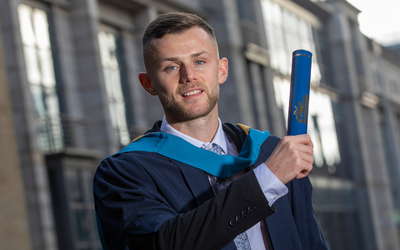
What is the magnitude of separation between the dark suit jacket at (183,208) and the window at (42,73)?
441 inches

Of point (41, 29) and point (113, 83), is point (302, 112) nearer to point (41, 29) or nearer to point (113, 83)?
point (41, 29)

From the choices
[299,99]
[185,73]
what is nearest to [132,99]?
[185,73]

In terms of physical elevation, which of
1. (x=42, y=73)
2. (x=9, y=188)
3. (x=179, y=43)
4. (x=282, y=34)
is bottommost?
Answer: (x=179, y=43)

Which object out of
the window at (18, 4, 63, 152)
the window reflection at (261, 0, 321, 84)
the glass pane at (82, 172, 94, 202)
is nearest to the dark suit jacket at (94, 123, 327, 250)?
the window at (18, 4, 63, 152)

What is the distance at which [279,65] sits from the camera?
26.0 meters

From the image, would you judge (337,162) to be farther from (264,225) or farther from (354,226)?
(264,225)

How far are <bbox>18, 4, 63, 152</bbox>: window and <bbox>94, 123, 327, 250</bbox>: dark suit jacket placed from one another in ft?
36.7

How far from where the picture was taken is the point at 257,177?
2.13m

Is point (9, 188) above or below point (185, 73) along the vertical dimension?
above

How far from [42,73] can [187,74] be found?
40.1 feet

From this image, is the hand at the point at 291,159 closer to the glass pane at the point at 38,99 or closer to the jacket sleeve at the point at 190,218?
the jacket sleeve at the point at 190,218

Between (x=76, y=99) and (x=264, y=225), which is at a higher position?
(x=76, y=99)

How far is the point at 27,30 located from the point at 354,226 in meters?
20.8

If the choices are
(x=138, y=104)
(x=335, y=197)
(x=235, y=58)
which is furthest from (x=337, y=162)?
(x=138, y=104)
